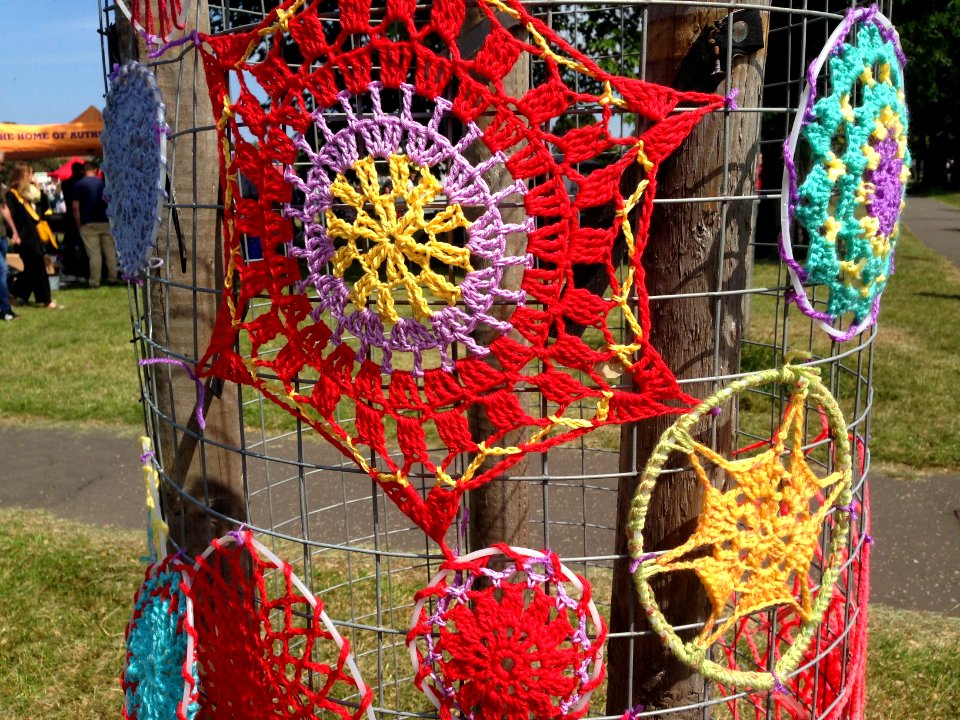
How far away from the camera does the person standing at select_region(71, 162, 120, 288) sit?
1078 centimetres

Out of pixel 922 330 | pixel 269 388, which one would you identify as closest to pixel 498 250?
pixel 269 388

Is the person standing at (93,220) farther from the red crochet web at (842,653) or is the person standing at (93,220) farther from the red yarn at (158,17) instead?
the red crochet web at (842,653)

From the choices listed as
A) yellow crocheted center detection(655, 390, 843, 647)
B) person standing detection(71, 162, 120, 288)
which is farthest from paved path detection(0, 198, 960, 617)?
person standing detection(71, 162, 120, 288)

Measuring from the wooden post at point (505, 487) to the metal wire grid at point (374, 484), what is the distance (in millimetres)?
85

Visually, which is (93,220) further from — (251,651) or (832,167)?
(832,167)

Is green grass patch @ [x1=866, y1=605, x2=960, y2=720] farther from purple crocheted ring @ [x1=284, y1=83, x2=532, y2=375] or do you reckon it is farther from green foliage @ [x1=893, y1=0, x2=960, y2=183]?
green foliage @ [x1=893, y1=0, x2=960, y2=183]

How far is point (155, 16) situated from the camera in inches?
74.5

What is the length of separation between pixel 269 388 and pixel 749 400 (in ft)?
13.5

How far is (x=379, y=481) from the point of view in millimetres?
1441

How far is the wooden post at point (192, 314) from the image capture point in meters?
1.94

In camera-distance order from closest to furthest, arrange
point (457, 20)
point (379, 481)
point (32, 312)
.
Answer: point (457, 20) < point (379, 481) < point (32, 312)

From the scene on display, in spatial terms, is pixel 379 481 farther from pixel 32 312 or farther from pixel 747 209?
pixel 32 312

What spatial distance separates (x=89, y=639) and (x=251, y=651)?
1.66 m

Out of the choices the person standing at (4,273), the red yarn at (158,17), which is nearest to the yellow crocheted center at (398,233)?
the red yarn at (158,17)
